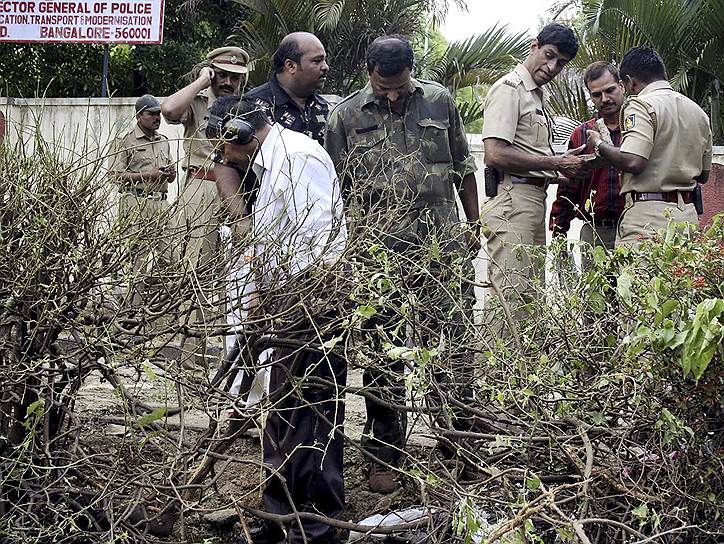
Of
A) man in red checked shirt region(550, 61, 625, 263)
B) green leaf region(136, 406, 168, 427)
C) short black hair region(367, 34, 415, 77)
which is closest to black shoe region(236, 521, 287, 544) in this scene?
green leaf region(136, 406, 168, 427)

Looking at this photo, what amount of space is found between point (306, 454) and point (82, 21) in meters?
9.01

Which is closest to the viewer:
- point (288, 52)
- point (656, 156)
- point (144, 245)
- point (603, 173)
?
point (144, 245)

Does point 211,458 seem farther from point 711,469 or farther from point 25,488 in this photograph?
point 711,469

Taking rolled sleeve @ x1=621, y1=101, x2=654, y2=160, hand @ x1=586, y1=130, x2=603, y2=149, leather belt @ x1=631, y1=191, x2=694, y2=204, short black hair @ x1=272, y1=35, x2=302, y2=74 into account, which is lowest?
leather belt @ x1=631, y1=191, x2=694, y2=204

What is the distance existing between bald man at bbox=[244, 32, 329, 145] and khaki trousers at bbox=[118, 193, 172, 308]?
1.53 m

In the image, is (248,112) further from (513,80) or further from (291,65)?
(513,80)

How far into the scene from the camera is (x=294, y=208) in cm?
386

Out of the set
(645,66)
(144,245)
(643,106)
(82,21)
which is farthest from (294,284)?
(82,21)

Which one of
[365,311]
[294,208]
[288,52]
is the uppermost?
[288,52]

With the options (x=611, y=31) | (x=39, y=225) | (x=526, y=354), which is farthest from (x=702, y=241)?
(x=611, y=31)

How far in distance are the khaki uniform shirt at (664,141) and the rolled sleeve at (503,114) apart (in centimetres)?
57

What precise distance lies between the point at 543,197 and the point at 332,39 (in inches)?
309

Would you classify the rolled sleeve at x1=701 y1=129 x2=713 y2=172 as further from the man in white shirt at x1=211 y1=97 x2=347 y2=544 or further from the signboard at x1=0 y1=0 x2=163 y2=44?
the signboard at x1=0 y1=0 x2=163 y2=44

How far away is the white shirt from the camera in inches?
147
